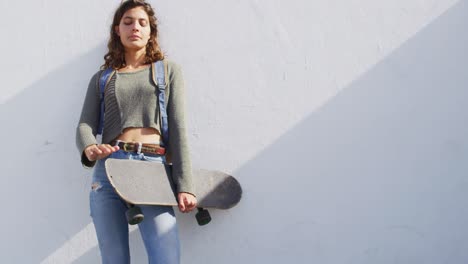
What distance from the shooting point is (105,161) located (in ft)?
7.88

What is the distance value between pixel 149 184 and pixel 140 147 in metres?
0.17

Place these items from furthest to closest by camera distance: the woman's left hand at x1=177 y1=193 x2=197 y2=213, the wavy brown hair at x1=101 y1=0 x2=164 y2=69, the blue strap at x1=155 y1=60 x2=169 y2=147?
the wavy brown hair at x1=101 y1=0 x2=164 y2=69, the blue strap at x1=155 y1=60 x2=169 y2=147, the woman's left hand at x1=177 y1=193 x2=197 y2=213

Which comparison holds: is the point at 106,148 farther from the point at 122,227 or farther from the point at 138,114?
the point at 122,227

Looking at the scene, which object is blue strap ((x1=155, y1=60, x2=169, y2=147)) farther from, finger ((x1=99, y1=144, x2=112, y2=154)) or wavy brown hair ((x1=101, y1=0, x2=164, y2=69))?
finger ((x1=99, y1=144, x2=112, y2=154))

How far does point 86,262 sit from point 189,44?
1.13m

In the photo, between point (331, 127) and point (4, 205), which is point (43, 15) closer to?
point (4, 205)

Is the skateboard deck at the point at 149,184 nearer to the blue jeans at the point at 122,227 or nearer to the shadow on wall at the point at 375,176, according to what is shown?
the blue jeans at the point at 122,227

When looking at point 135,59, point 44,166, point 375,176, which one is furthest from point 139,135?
point 375,176

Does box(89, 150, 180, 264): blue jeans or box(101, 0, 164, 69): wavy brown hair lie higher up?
box(101, 0, 164, 69): wavy brown hair

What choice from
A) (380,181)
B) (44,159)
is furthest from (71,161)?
(380,181)

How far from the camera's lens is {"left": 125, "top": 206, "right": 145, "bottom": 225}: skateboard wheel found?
2.33 meters

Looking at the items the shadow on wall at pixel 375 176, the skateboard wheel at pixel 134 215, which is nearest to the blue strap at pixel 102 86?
the skateboard wheel at pixel 134 215

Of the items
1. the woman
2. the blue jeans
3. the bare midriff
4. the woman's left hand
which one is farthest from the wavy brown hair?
the woman's left hand

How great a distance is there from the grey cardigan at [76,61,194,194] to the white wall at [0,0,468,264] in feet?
0.89
